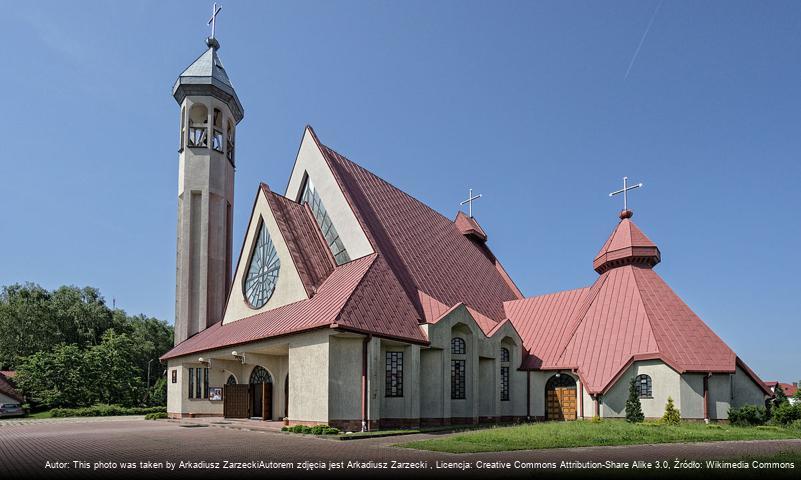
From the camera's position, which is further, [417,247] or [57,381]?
[57,381]

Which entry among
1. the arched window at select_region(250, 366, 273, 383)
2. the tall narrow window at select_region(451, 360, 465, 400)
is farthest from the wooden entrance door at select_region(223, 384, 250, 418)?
the tall narrow window at select_region(451, 360, 465, 400)

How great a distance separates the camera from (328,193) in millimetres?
29172

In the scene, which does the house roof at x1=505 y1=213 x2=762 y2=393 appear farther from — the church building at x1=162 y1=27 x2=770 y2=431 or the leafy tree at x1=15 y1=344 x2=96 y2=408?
the leafy tree at x1=15 y1=344 x2=96 y2=408

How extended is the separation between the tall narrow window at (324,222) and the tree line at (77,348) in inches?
1020

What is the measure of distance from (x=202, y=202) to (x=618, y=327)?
85.1ft

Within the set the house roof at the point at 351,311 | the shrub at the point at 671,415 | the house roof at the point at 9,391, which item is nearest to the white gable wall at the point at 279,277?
the house roof at the point at 351,311

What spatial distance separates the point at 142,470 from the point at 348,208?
17884 mm

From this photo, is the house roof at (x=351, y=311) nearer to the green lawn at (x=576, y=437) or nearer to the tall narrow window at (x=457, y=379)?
the tall narrow window at (x=457, y=379)

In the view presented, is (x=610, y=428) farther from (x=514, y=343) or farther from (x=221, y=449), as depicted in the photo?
(x=221, y=449)

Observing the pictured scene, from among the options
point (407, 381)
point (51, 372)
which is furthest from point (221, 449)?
point (51, 372)

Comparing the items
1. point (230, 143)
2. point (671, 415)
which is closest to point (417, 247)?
point (671, 415)

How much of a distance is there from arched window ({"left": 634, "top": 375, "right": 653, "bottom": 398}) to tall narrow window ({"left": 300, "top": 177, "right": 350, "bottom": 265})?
47.1 feet

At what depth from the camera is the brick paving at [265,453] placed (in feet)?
35.6

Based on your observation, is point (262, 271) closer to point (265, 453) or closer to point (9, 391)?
point (265, 453)
